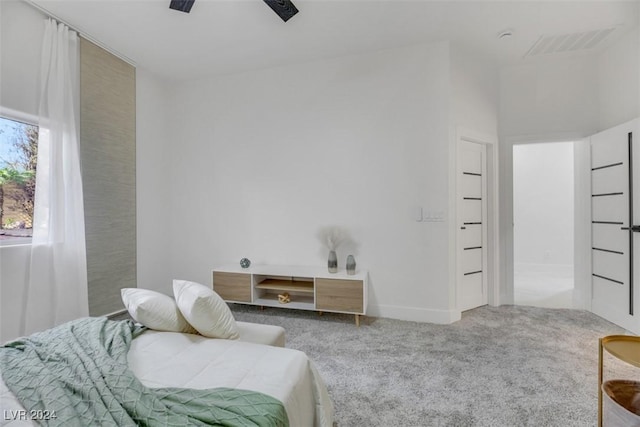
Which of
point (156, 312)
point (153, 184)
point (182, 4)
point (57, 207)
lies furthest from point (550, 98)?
point (57, 207)

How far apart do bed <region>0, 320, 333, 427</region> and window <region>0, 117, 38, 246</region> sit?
80.8 inches

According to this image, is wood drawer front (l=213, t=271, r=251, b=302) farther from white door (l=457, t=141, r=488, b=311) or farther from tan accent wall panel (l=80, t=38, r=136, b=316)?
white door (l=457, t=141, r=488, b=311)

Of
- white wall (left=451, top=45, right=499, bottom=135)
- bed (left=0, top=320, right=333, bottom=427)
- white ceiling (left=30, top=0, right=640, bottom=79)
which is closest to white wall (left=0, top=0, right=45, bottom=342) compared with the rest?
white ceiling (left=30, top=0, right=640, bottom=79)

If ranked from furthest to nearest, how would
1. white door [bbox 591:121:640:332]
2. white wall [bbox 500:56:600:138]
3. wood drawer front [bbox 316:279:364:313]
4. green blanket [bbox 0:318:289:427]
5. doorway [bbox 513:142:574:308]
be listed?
doorway [bbox 513:142:574:308]
white wall [bbox 500:56:600:138]
wood drawer front [bbox 316:279:364:313]
white door [bbox 591:121:640:332]
green blanket [bbox 0:318:289:427]

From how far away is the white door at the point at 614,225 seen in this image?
2.76 metres

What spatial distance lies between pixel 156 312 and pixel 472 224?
3336 mm

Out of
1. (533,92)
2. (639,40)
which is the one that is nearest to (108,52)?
(533,92)

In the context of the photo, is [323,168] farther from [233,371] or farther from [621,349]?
[621,349]

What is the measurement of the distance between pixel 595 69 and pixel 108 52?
566 cm

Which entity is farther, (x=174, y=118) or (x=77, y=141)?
(x=174, y=118)

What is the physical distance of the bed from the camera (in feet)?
3.68

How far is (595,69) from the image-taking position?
3.34 meters

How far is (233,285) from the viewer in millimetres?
3311

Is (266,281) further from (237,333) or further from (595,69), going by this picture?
(595,69)
